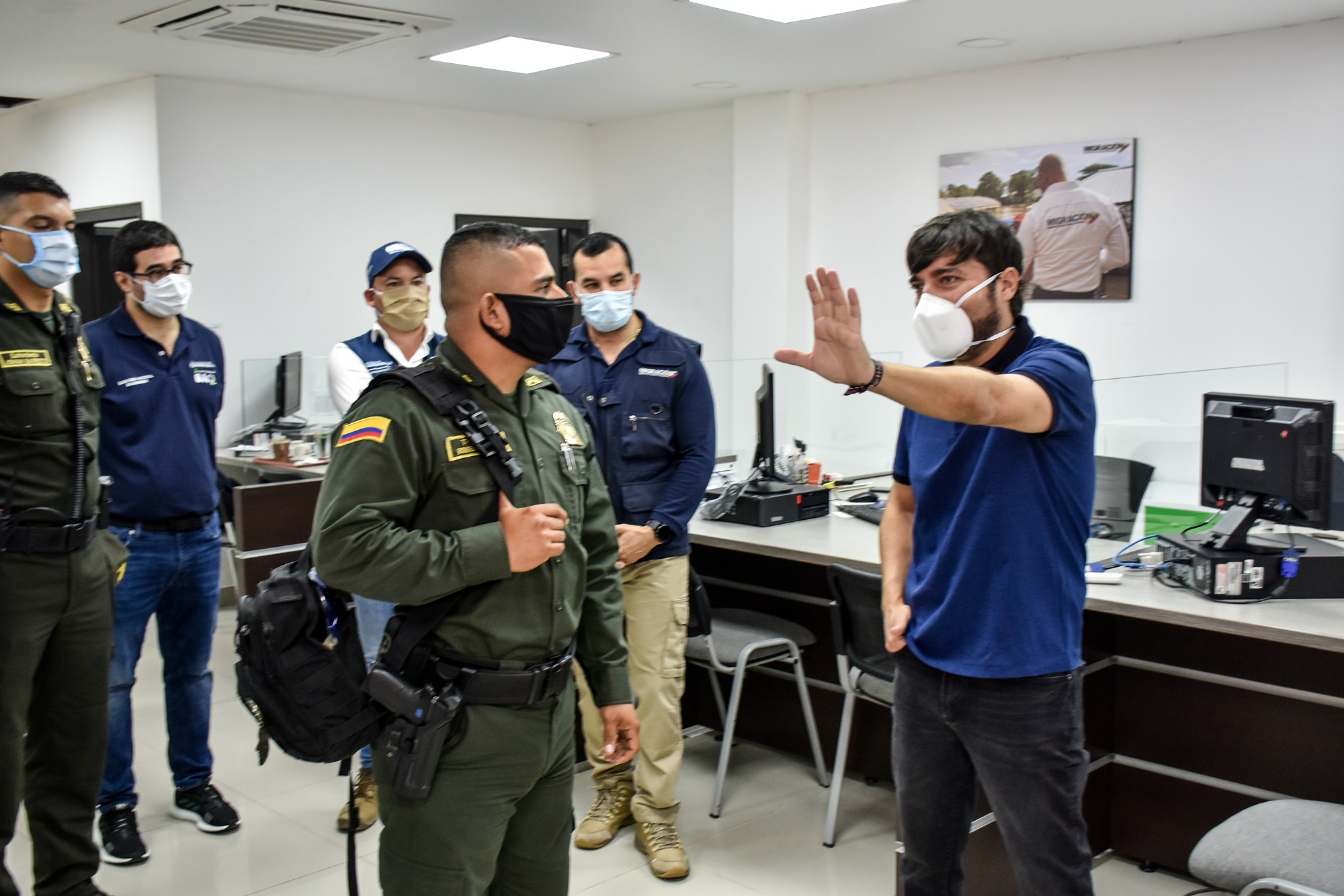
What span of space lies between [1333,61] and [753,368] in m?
3.36

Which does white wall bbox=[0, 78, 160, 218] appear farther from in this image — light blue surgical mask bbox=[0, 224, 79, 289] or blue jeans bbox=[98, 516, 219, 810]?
light blue surgical mask bbox=[0, 224, 79, 289]

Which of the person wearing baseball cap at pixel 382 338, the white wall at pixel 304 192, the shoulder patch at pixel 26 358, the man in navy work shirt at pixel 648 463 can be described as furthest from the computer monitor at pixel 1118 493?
the white wall at pixel 304 192

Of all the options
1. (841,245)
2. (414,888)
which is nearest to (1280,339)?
(841,245)

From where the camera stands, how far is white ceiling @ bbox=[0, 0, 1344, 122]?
491cm

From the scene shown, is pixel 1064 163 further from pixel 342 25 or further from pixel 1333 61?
pixel 342 25

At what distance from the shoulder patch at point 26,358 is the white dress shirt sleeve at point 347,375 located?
81 centimetres

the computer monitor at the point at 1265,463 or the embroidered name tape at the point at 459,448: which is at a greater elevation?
the embroidered name tape at the point at 459,448

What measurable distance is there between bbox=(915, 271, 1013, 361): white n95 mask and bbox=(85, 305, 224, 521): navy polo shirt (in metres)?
2.15

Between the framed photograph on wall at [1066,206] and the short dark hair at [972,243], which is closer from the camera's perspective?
the short dark hair at [972,243]

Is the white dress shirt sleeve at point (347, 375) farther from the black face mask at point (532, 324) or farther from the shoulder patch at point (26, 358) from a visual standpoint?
the black face mask at point (532, 324)

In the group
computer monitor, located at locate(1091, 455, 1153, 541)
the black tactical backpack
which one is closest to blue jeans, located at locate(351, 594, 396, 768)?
the black tactical backpack

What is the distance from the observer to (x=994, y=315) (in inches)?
77.0

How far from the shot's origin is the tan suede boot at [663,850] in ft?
9.75

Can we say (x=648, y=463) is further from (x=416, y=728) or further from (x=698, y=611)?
(x=416, y=728)
